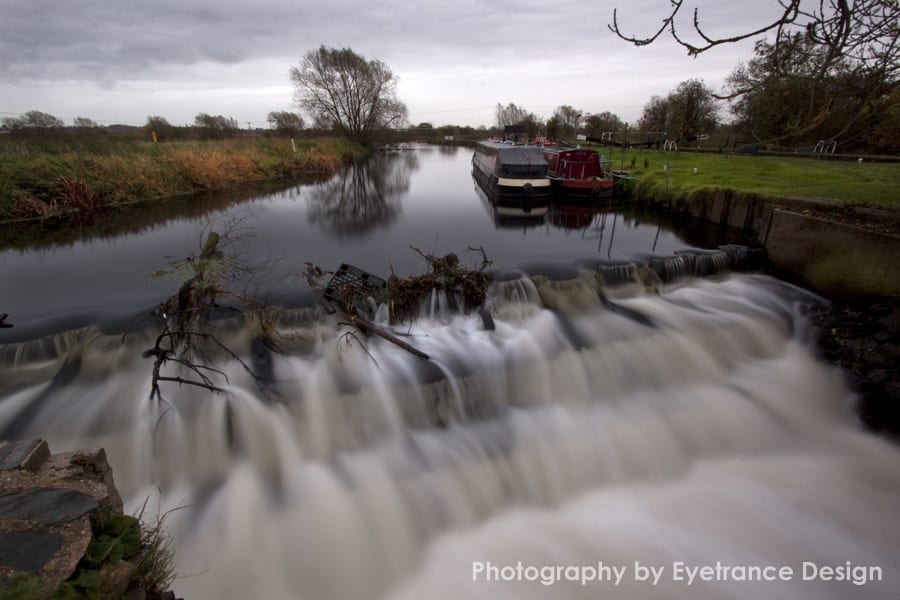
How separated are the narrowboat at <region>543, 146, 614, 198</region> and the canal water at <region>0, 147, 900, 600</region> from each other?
11.2 metres

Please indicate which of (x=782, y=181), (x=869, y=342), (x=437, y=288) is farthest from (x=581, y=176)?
(x=437, y=288)

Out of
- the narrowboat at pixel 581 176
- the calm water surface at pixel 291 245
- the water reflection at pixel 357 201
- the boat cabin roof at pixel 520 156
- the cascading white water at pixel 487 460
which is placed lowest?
the cascading white water at pixel 487 460

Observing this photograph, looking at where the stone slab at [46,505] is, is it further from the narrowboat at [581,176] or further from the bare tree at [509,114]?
the bare tree at [509,114]

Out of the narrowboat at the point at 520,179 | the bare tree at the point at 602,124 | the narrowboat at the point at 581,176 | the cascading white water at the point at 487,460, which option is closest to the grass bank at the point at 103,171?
the cascading white water at the point at 487,460

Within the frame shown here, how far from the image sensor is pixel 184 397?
5055 millimetres

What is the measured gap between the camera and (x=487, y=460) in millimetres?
4984

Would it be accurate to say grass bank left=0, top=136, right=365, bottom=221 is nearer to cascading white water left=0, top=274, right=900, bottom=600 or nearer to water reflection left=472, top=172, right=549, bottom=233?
cascading white water left=0, top=274, right=900, bottom=600

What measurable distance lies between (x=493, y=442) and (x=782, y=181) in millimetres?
14032

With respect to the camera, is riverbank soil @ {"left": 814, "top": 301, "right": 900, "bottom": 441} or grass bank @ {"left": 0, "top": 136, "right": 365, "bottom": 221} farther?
grass bank @ {"left": 0, "top": 136, "right": 365, "bottom": 221}

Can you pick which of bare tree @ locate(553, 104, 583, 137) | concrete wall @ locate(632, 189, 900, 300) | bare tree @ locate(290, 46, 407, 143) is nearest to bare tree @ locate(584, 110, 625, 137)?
bare tree @ locate(553, 104, 583, 137)

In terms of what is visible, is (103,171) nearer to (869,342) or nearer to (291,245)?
(291,245)

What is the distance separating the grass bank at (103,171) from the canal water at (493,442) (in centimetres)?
703

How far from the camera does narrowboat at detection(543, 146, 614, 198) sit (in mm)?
18438

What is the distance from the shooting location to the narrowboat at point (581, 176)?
18438mm
